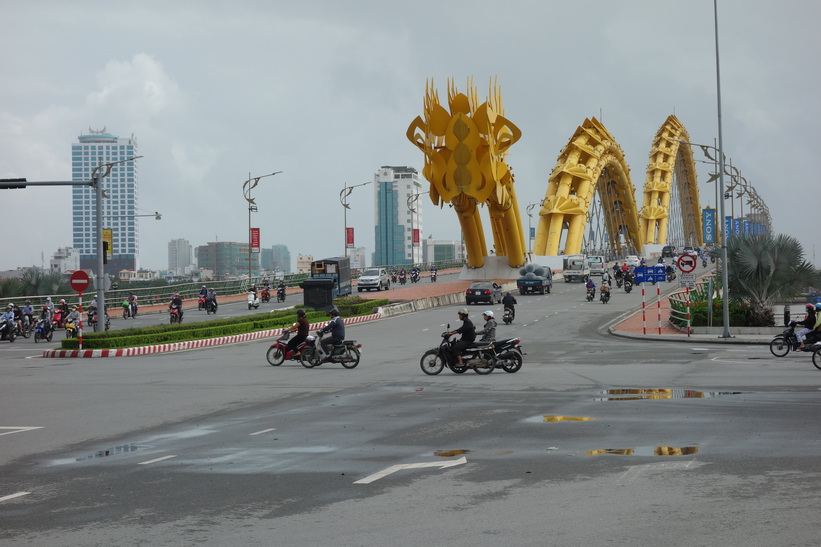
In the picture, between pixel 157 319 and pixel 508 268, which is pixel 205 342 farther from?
pixel 508 268

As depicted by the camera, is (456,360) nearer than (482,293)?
Yes

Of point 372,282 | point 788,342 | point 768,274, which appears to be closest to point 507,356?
point 788,342

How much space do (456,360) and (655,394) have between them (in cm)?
647

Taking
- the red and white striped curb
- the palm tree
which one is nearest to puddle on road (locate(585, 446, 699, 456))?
the red and white striped curb

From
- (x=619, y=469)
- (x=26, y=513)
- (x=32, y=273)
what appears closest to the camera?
(x=26, y=513)

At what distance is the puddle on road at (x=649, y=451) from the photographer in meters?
11.2

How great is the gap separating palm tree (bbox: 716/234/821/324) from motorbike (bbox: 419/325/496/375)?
60.7ft

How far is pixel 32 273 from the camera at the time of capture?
2253 inches

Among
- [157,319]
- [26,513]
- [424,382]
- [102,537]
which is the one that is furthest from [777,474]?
[157,319]

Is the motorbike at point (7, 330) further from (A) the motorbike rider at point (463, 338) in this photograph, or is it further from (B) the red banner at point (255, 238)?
(B) the red banner at point (255, 238)

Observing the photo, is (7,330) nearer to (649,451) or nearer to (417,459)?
(417,459)

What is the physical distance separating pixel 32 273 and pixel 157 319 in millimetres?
9322

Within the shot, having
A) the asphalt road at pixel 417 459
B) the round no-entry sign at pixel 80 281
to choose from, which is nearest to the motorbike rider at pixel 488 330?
the asphalt road at pixel 417 459

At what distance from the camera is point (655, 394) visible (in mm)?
17516
